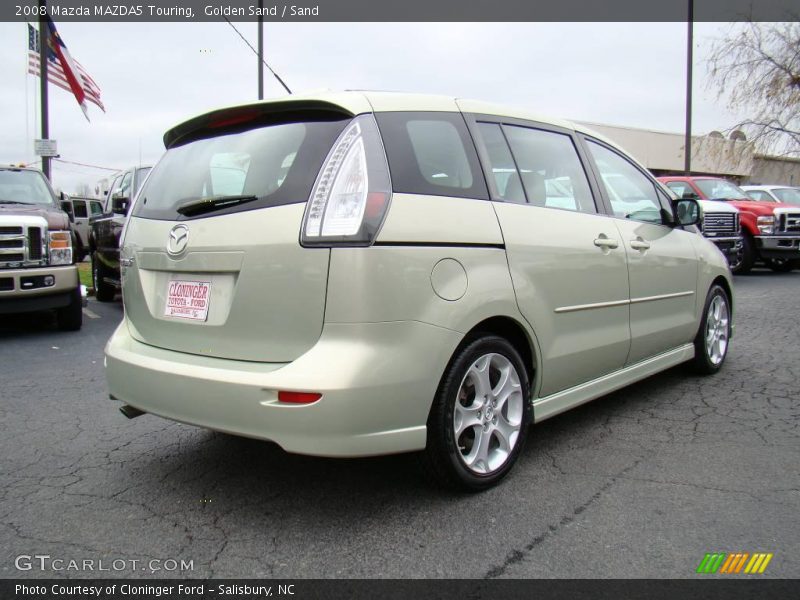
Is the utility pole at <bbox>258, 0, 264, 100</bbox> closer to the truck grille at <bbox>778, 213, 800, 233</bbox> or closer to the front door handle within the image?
the truck grille at <bbox>778, 213, 800, 233</bbox>

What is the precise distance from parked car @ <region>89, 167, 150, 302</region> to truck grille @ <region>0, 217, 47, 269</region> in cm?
123

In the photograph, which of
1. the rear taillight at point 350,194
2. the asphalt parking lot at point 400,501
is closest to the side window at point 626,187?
the asphalt parking lot at point 400,501

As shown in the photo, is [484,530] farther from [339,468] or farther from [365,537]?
[339,468]

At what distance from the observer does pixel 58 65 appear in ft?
46.7

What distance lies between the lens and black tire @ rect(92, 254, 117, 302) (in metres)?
10.4

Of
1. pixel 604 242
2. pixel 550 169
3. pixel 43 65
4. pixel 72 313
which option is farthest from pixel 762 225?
pixel 43 65

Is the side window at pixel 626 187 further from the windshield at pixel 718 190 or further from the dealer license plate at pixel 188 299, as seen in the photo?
the windshield at pixel 718 190

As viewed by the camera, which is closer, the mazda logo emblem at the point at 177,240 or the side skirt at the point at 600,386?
the mazda logo emblem at the point at 177,240

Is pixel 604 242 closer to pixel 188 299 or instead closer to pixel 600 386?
pixel 600 386

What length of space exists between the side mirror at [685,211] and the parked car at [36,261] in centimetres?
617

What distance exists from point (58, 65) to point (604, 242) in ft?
45.8

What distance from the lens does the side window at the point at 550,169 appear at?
3.53 m

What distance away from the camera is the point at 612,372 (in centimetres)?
402

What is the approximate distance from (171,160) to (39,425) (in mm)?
1908
